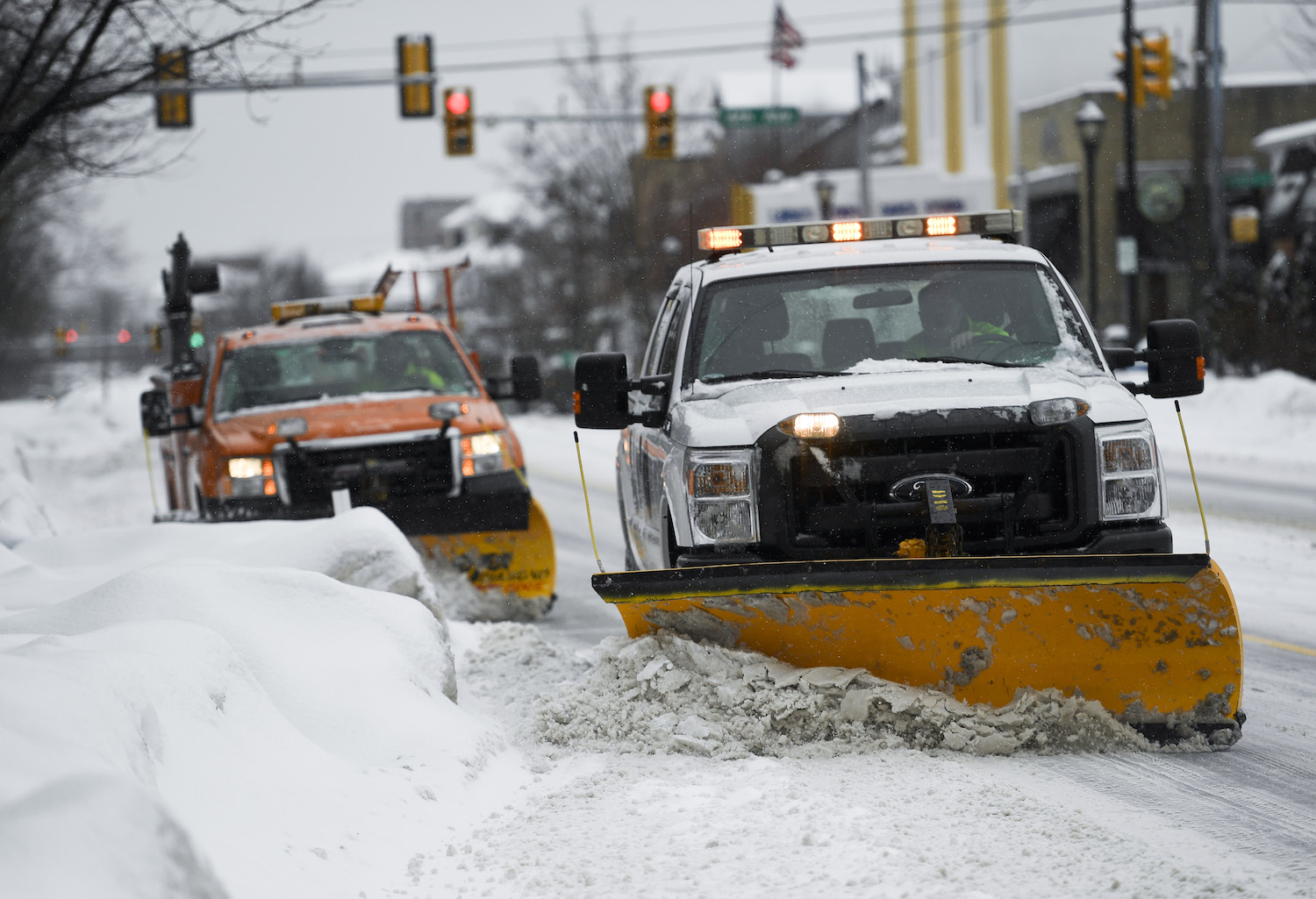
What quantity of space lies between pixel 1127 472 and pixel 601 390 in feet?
7.27

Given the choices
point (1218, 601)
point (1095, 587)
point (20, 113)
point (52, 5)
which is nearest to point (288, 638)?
point (1095, 587)

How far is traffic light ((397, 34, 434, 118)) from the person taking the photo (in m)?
21.0

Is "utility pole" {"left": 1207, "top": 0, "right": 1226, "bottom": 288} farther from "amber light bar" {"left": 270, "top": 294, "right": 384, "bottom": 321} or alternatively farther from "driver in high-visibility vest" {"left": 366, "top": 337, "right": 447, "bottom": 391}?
"driver in high-visibility vest" {"left": 366, "top": 337, "right": 447, "bottom": 391}

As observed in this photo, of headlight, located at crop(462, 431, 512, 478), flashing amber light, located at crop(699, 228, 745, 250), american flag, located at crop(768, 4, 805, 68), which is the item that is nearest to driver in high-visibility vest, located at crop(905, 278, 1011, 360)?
flashing amber light, located at crop(699, 228, 745, 250)

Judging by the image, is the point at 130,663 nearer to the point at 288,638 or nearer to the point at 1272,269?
the point at 288,638

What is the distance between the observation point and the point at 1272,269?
26.4 m

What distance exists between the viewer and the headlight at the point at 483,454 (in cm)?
891

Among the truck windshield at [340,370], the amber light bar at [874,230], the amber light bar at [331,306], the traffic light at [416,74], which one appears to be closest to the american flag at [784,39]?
the traffic light at [416,74]

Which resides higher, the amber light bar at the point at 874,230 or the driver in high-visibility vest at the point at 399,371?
the amber light bar at the point at 874,230

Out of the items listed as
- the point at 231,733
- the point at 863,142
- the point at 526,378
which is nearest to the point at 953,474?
the point at 231,733

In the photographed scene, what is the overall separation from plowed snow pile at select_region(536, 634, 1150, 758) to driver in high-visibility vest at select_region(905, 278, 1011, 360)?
1.58m

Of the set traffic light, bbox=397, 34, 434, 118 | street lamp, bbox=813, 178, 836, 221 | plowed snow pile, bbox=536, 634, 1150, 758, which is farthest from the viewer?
street lamp, bbox=813, 178, 836, 221

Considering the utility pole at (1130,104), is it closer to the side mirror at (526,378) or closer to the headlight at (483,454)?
the side mirror at (526,378)

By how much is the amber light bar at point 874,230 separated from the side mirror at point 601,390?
2.60 feet
